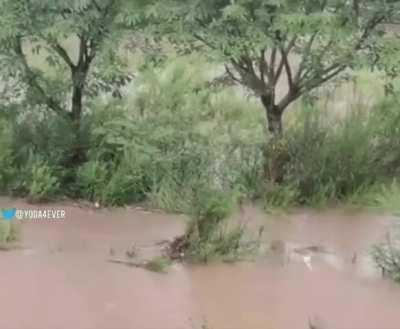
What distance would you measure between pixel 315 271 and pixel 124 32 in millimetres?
2699

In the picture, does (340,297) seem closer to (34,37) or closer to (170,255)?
(170,255)

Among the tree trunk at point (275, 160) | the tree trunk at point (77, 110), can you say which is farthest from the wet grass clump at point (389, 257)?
the tree trunk at point (77, 110)

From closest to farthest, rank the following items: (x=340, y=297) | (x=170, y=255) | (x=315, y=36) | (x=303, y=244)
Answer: (x=340, y=297)
(x=170, y=255)
(x=303, y=244)
(x=315, y=36)

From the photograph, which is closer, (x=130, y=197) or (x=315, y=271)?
(x=315, y=271)

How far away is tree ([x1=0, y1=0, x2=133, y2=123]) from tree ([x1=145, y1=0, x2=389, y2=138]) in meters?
0.56

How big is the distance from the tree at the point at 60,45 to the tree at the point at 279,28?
0.56 metres

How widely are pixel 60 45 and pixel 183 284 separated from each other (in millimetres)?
2945

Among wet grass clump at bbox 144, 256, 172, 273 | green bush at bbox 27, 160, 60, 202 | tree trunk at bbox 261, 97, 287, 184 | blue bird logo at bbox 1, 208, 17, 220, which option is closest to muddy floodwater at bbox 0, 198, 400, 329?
wet grass clump at bbox 144, 256, 172, 273

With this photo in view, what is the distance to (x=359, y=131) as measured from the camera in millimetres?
8789

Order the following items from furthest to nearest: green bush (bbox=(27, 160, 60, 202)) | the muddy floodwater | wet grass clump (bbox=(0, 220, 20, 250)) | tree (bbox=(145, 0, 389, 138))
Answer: green bush (bbox=(27, 160, 60, 202)) → tree (bbox=(145, 0, 389, 138)) → wet grass clump (bbox=(0, 220, 20, 250)) → the muddy floodwater

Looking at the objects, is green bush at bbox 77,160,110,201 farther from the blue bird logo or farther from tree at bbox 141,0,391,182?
tree at bbox 141,0,391,182

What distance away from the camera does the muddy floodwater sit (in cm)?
572

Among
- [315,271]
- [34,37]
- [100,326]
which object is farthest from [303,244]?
[34,37]

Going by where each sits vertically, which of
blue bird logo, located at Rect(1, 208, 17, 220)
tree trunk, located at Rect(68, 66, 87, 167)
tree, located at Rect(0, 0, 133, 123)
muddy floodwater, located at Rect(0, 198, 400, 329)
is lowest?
muddy floodwater, located at Rect(0, 198, 400, 329)
